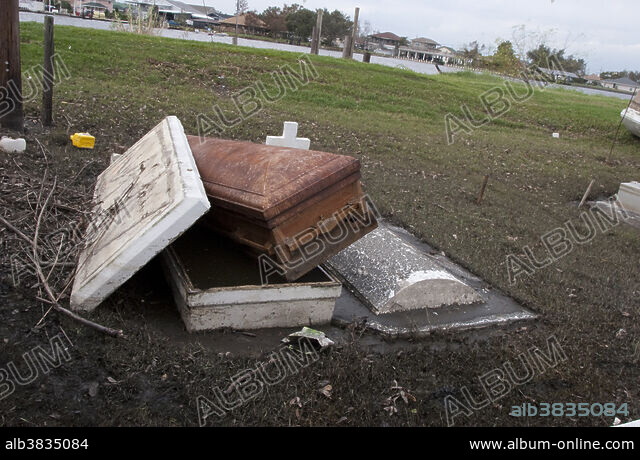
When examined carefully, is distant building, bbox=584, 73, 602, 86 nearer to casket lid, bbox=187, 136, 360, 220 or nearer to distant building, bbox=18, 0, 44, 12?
distant building, bbox=18, 0, 44, 12

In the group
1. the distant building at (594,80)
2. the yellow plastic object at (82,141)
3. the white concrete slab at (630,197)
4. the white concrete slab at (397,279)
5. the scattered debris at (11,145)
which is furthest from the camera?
the distant building at (594,80)

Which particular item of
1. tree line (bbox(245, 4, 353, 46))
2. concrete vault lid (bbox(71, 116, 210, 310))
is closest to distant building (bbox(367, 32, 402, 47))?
tree line (bbox(245, 4, 353, 46))

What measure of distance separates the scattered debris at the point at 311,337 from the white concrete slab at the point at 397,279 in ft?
2.60

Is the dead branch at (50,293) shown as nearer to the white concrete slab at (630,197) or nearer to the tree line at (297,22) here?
the white concrete slab at (630,197)

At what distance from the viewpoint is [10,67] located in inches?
285

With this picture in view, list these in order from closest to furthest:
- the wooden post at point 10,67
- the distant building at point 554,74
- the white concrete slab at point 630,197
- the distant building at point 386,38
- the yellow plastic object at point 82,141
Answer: the wooden post at point 10,67 → the yellow plastic object at point 82,141 → the white concrete slab at point 630,197 → the distant building at point 554,74 → the distant building at point 386,38

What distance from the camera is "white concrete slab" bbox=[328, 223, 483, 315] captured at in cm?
447

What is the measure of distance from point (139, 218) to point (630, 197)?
8.32 meters

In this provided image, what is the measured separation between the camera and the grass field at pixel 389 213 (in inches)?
122

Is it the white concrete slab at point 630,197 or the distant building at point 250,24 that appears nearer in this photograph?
the white concrete slab at point 630,197

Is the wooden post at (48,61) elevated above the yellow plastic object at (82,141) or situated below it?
above

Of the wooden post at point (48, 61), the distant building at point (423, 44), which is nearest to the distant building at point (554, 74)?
the distant building at point (423, 44)

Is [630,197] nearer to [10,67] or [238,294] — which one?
[238,294]
